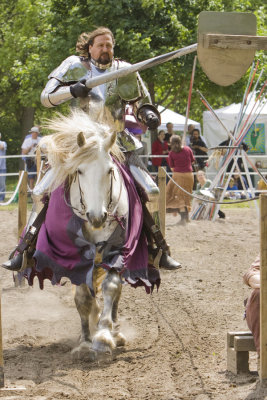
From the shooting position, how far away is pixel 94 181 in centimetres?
504

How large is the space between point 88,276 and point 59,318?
1.41 m

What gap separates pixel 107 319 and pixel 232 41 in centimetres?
206

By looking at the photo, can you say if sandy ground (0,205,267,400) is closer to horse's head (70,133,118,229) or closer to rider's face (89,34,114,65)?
horse's head (70,133,118,229)

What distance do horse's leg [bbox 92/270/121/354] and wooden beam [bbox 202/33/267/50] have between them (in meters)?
1.84

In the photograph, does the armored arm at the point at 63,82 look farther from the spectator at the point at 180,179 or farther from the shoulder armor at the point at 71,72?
the spectator at the point at 180,179

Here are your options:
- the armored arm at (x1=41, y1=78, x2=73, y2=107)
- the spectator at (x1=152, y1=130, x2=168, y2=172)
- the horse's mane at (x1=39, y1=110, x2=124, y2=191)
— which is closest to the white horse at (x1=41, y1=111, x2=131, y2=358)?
the horse's mane at (x1=39, y1=110, x2=124, y2=191)

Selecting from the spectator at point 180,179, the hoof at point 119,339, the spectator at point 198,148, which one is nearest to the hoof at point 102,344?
the hoof at point 119,339

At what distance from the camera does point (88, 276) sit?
17.0 feet

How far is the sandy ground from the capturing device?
14.2ft

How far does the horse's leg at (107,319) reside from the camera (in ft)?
16.4

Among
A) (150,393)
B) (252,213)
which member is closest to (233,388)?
(150,393)

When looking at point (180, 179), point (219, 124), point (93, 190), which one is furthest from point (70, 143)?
point (219, 124)

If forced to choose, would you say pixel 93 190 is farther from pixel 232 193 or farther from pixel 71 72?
pixel 232 193

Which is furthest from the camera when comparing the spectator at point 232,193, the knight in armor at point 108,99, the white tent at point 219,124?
the white tent at point 219,124
